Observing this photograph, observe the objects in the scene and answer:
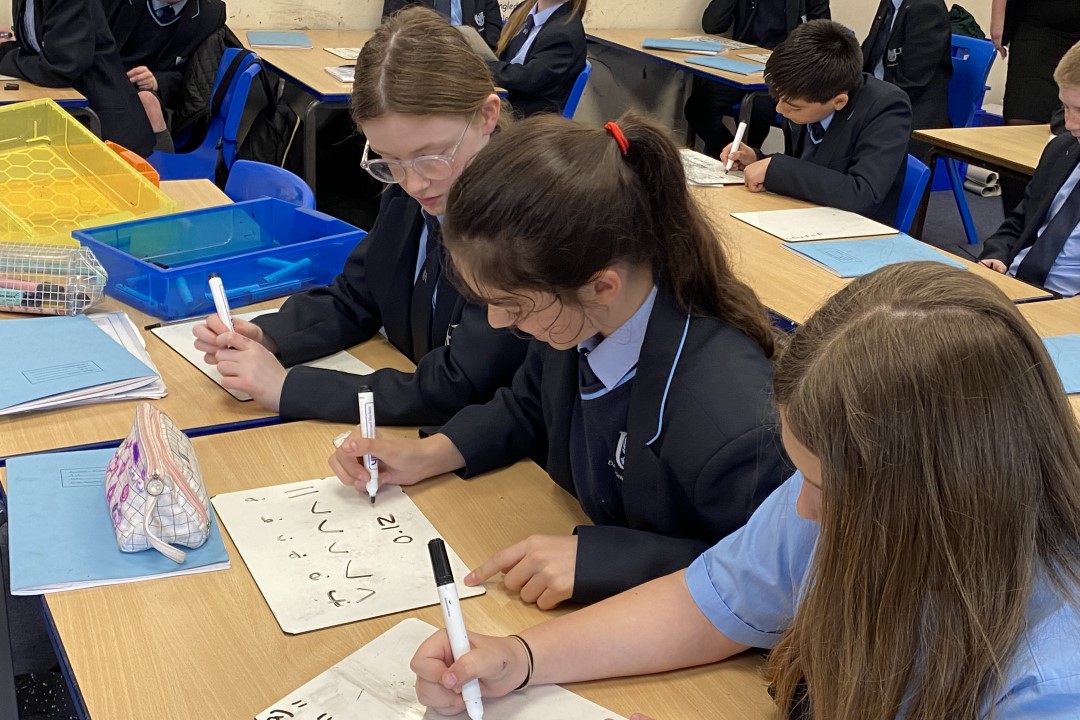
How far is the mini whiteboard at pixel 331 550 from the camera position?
1081 millimetres

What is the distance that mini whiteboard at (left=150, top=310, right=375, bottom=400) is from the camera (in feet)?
5.32

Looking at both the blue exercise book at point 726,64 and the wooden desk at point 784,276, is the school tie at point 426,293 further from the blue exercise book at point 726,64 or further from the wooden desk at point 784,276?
the blue exercise book at point 726,64

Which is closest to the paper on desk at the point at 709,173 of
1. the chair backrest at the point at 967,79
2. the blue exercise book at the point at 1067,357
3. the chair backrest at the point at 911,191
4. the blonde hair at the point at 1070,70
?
the chair backrest at the point at 911,191

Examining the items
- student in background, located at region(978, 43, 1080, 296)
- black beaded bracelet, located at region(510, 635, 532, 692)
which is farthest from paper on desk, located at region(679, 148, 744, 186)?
black beaded bracelet, located at region(510, 635, 532, 692)

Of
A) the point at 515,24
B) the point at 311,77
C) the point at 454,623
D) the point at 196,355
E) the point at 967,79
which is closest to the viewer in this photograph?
the point at 454,623

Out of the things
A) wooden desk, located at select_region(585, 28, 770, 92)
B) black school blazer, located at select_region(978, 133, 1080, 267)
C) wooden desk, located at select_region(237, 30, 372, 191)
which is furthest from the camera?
wooden desk, located at select_region(585, 28, 770, 92)

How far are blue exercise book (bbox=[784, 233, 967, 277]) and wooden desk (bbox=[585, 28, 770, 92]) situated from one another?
1939mm

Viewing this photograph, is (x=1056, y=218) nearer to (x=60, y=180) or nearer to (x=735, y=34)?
(x=60, y=180)

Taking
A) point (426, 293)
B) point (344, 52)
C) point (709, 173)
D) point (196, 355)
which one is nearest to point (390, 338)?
point (426, 293)

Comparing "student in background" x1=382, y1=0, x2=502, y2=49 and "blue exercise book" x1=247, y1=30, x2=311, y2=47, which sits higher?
"student in background" x1=382, y1=0, x2=502, y2=49

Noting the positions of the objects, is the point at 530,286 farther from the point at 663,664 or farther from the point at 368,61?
the point at 368,61

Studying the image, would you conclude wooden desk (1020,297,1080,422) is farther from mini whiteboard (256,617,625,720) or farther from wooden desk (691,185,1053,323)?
mini whiteboard (256,617,625,720)

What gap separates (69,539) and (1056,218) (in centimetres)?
237

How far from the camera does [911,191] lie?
2758 mm
